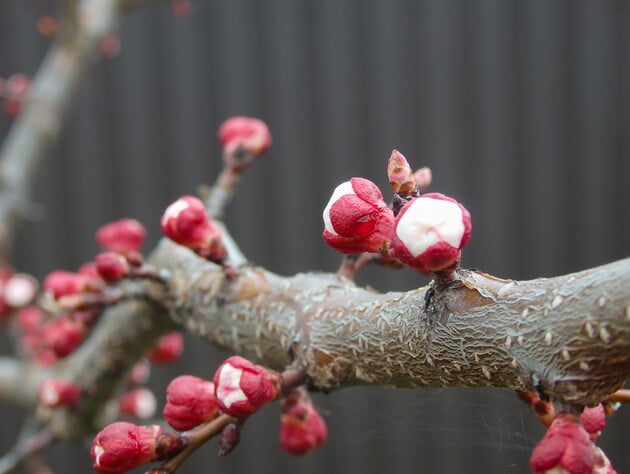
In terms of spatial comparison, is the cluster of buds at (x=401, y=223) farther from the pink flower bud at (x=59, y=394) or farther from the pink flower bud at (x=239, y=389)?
the pink flower bud at (x=59, y=394)

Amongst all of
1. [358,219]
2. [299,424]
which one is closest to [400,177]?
[358,219]

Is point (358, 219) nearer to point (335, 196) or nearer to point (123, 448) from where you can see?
point (335, 196)

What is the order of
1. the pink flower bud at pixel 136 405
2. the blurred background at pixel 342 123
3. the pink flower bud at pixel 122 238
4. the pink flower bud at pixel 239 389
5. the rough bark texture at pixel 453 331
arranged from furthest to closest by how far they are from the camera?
the blurred background at pixel 342 123 → the pink flower bud at pixel 136 405 → the pink flower bud at pixel 122 238 → the pink flower bud at pixel 239 389 → the rough bark texture at pixel 453 331

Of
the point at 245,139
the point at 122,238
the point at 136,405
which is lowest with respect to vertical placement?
the point at 136,405

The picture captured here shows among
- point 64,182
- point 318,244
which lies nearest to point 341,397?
point 318,244

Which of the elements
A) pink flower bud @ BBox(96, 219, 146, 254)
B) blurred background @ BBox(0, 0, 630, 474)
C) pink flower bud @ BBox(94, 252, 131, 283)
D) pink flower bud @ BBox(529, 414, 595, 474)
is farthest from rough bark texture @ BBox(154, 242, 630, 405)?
blurred background @ BBox(0, 0, 630, 474)

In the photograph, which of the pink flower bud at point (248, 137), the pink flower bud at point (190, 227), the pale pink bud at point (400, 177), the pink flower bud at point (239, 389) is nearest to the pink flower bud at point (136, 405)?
the pink flower bud at point (248, 137)

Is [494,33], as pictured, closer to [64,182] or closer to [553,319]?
[64,182]
